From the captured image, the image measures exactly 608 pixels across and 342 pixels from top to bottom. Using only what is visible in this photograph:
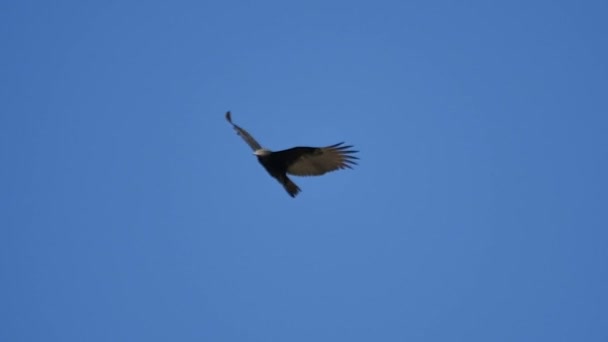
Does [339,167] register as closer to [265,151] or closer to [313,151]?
[313,151]

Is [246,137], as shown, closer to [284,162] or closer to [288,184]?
[284,162]

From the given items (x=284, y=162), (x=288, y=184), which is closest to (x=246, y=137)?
(x=284, y=162)

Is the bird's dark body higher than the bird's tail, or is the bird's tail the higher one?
the bird's dark body

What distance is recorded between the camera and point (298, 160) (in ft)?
41.5

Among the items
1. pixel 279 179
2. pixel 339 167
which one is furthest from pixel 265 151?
pixel 339 167

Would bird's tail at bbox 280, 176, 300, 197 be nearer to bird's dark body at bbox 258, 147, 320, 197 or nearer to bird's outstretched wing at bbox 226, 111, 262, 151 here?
bird's dark body at bbox 258, 147, 320, 197

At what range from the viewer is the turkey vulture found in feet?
40.6

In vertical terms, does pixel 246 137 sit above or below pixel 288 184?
above

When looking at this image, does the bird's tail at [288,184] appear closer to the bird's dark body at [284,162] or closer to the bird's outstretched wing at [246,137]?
the bird's dark body at [284,162]

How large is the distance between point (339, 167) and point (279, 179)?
3.81 ft

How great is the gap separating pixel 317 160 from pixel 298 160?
14.7 inches

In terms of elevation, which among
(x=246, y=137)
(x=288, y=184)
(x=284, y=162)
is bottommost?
(x=288, y=184)

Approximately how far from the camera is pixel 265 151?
40.4 ft

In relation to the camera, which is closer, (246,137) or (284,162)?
(284,162)
